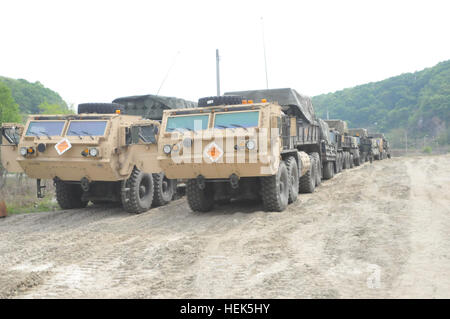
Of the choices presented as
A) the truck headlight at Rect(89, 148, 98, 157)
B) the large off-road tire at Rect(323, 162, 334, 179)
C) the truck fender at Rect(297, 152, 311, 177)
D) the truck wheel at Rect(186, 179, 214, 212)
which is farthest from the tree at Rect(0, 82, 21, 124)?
the truck wheel at Rect(186, 179, 214, 212)

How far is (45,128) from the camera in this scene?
962 cm

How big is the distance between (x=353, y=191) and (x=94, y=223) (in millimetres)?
6487

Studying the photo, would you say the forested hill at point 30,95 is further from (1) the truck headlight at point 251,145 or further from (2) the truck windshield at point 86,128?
(1) the truck headlight at point 251,145

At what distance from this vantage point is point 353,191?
1170 centimetres

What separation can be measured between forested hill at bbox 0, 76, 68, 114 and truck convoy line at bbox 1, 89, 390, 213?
5947 cm

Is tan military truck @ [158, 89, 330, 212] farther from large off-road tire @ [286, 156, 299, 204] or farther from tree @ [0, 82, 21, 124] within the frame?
tree @ [0, 82, 21, 124]

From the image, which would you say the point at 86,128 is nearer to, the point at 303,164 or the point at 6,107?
the point at 303,164

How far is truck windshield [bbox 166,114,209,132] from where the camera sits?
→ 8562 mm

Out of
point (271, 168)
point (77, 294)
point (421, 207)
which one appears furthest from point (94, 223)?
point (421, 207)

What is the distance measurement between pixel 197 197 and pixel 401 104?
7130 centimetres

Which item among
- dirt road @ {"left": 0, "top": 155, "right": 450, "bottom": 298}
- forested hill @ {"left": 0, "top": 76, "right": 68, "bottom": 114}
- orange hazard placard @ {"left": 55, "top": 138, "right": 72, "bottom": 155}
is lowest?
dirt road @ {"left": 0, "top": 155, "right": 450, "bottom": 298}

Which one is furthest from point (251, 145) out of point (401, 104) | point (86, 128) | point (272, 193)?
point (401, 104)

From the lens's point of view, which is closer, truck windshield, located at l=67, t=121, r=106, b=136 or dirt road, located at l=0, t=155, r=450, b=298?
dirt road, located at l=0, t=155, r=450, b=298
